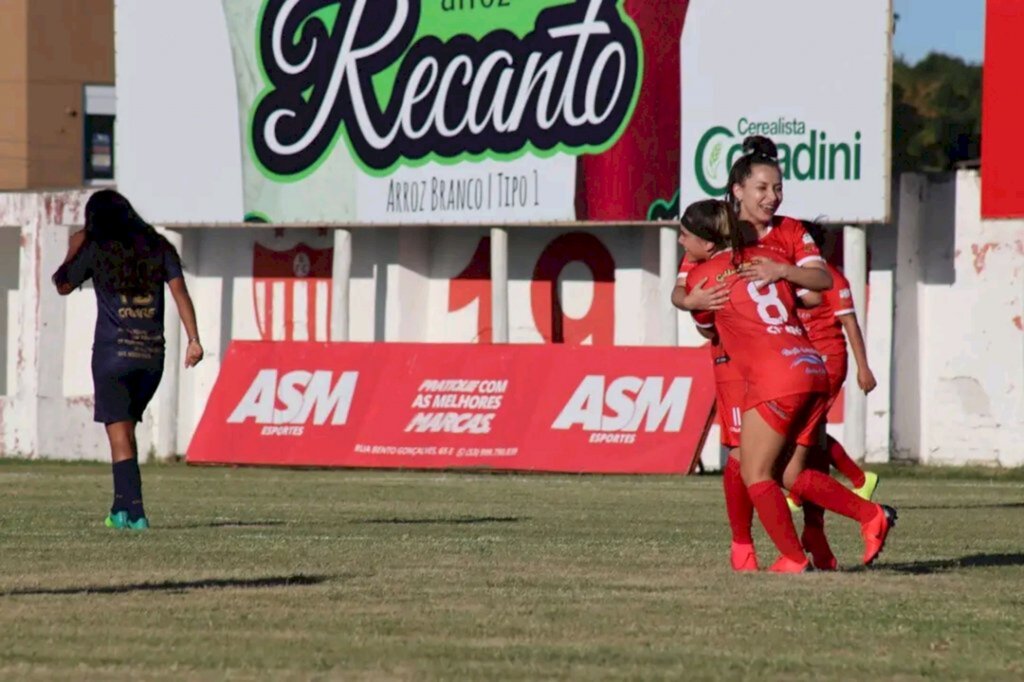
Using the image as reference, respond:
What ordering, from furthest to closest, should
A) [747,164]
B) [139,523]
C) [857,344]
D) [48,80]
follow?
[48,80], [139,523], [857,344], [747,164]

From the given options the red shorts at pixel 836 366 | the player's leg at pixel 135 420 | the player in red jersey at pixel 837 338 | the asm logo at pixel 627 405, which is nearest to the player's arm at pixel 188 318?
the player's leg at pixel 135 420

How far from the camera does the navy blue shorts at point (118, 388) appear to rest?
12812 mm

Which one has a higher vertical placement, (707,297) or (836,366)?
(707,297)

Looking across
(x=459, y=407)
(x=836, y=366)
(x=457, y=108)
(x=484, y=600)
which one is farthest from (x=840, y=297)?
(x=457, y=108)

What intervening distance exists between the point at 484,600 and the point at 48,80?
1395 inches

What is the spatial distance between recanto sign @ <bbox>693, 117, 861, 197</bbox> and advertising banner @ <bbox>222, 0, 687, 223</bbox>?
15.3 inches

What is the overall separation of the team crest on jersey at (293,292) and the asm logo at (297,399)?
315 centimetres

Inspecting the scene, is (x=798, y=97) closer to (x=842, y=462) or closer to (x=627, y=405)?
(x=627, y=405)

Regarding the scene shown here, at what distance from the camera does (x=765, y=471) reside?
9.37 meters

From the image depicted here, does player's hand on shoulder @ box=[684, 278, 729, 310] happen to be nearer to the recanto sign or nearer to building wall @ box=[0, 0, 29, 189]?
the recanto sign

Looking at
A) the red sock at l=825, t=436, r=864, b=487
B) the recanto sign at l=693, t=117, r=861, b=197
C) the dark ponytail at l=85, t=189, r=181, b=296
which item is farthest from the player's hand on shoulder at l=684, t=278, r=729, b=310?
the recanto sign at l=693, t=117, r=861, b=197

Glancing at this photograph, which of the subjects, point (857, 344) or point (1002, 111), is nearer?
point (857, 344)

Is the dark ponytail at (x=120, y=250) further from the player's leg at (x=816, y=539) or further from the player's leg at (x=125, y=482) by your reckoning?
the player's leg at (x=816, y=539)

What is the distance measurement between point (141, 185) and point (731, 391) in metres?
20.2
